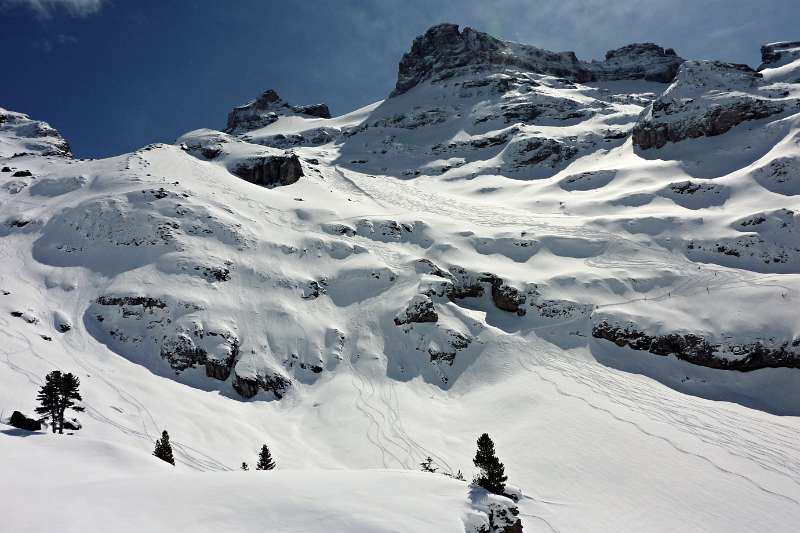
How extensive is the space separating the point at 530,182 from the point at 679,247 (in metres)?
38.6

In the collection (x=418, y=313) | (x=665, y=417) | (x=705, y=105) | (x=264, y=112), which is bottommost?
(x=665, y=417)

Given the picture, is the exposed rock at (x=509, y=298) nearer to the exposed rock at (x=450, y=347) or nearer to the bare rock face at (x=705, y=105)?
the exposed rock at (x=450, y=347)

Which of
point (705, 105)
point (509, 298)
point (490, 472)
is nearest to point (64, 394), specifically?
point (490, 472)

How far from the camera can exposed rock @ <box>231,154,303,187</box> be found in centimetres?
8469

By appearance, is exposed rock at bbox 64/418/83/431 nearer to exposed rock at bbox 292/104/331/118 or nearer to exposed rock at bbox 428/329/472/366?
exposed rock at bbox 428/329/472/366

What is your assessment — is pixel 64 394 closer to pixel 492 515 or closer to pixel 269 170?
pixel 492 515

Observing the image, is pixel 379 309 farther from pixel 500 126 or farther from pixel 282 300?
pixel 500 126

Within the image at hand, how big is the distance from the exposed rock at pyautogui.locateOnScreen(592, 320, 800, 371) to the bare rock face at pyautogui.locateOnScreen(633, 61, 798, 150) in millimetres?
53728

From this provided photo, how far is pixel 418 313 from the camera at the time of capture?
49.9 m

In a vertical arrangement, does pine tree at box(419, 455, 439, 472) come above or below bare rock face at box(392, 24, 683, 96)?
below

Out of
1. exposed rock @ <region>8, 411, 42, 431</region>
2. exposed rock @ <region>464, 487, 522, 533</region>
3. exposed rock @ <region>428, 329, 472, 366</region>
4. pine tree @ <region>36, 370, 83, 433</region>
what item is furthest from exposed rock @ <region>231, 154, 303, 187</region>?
exposed rock @ <region>464, 487, 522, 533</region>

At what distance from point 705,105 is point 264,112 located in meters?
131

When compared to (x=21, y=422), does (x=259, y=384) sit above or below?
below

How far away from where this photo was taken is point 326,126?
142m
